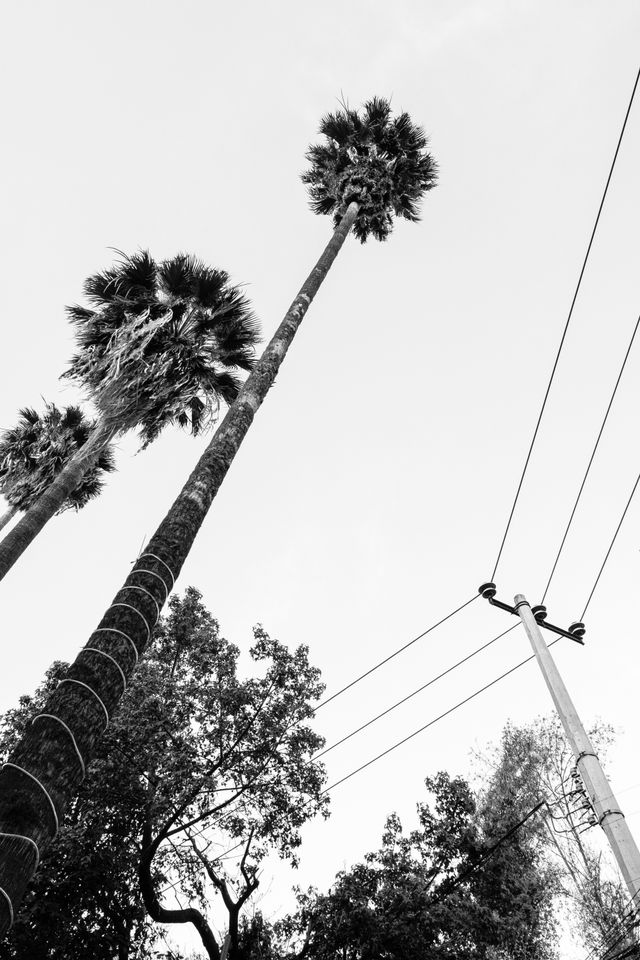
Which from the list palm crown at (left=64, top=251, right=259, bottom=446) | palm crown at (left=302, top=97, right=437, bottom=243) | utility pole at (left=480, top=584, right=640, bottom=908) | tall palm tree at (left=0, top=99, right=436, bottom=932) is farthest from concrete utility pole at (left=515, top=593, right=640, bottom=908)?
palm crown at (left=302, top=97, right=437, bottom=243)

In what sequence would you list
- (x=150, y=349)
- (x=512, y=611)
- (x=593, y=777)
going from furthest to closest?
1. (x=150, y=349)
2. (x=512, y=611)
3. (x=593, y=777)

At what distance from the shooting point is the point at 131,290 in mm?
12328

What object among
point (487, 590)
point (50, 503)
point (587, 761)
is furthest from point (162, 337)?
point (587, 761)

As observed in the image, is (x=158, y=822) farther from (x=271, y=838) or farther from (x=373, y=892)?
(x=373, y=892)

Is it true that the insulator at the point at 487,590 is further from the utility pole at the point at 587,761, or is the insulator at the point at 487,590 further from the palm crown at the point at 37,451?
the palm crown at the point at 37,451

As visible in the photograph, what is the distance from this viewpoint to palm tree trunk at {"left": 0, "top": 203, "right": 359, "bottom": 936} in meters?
2.90

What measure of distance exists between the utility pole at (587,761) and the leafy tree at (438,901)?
5.99 m

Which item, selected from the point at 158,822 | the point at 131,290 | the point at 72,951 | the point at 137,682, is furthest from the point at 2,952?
the point at 131,290

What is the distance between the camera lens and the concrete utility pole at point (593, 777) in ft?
19.1

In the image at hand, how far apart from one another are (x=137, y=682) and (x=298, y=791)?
4132 mm

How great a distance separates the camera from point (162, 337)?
11930mm

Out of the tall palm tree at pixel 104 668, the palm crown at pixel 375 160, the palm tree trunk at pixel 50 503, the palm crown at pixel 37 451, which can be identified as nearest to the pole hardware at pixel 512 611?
the tall palm tree at pixel 104 668

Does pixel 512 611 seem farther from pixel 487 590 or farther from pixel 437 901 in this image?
pixel 437 901

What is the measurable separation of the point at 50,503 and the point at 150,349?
12.5 feet
